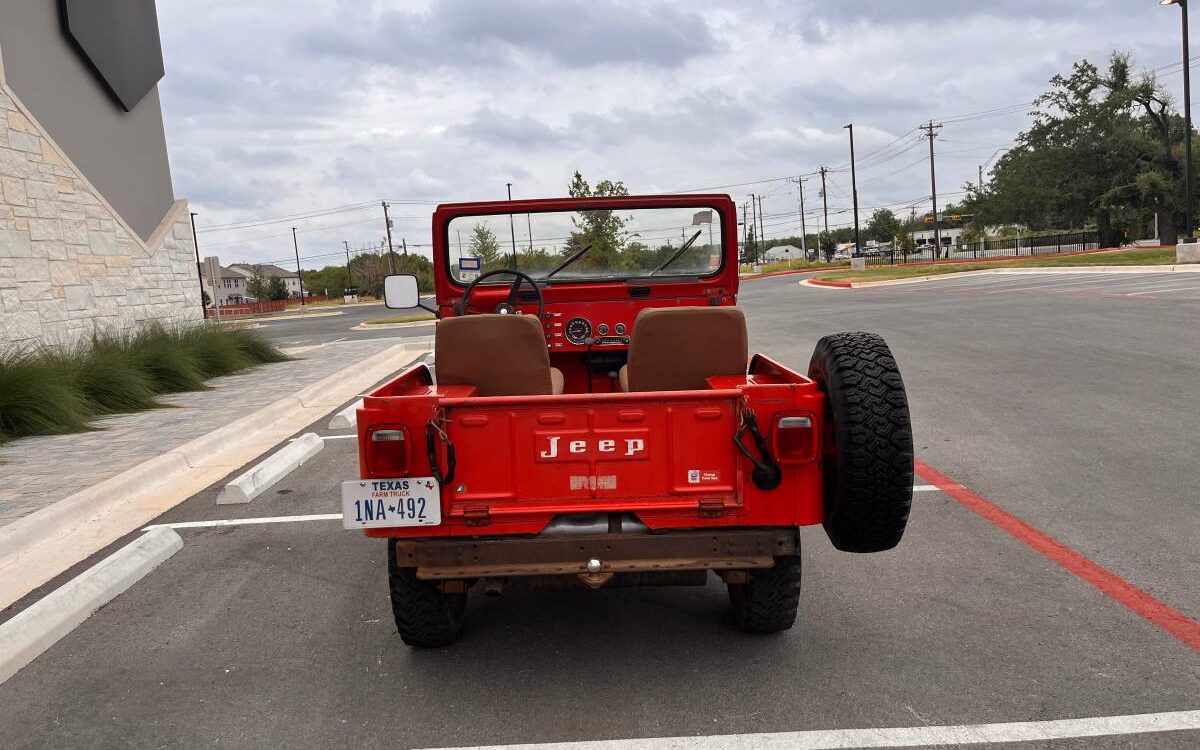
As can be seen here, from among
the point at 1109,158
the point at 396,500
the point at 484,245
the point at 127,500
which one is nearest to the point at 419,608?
the point at 396,500

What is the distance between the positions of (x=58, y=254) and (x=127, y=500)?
6.93 meters

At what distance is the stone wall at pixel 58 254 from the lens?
10.1 meters

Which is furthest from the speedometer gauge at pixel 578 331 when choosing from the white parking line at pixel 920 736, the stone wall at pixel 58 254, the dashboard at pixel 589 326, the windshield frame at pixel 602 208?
the stone wall at pixel 58 254

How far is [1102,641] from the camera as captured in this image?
324 cm

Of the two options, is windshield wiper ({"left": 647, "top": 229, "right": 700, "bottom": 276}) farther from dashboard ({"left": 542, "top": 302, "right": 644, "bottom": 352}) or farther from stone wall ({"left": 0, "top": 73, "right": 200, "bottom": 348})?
stone wall ({"left": 0, "top": 73, "right": 200, "bottom": 348})

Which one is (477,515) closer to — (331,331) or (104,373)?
(104,373)

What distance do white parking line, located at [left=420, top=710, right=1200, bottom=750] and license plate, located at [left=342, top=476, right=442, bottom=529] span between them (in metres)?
0.82

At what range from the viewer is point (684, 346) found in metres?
3.68

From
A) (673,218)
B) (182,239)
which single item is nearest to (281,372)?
(182,239)

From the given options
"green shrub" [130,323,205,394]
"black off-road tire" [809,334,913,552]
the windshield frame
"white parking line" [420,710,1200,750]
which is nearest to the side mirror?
the windshield frame

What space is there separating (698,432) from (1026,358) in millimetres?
9214

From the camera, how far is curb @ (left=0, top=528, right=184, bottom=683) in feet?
11.6

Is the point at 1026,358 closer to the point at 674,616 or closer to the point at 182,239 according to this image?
the point at 674,616

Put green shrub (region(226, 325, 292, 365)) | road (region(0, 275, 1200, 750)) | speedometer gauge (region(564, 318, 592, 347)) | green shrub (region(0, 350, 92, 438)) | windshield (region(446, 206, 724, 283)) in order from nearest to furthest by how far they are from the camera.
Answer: road (region(0, 275, 1200, 750)) → speedometer gauge (region(564, 318, 592, 347)) → windshield (region(446, 206, 724, 283)) → green shrub (region(0, 350, 92, 438)) → green shrub (region(226, 325, 292, 365))
